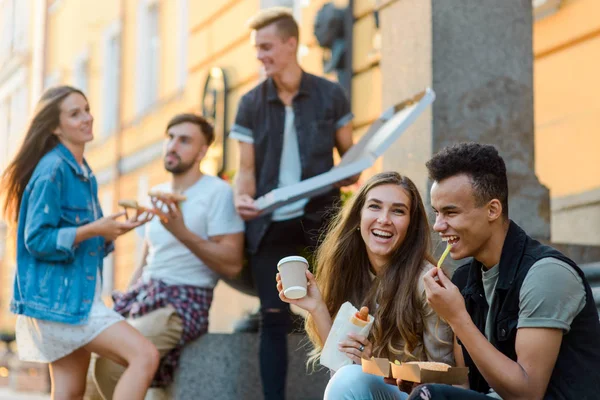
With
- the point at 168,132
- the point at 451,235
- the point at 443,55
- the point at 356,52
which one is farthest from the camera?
the point at 356,52

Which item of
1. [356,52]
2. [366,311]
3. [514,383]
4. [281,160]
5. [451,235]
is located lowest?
[514,383]

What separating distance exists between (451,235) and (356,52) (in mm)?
5036

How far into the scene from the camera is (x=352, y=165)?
4297mm

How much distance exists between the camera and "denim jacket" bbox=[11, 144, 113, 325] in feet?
13.5

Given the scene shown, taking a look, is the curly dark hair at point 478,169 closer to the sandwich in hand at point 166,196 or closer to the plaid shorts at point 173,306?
the sandwich in hand at point 166,196

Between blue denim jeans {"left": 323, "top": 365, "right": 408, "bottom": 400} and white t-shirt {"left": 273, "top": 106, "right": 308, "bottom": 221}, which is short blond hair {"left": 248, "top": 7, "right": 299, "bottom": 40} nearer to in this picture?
white t-shirt {"left": 273, "top": 106, "right": 308, "bottom": 221}

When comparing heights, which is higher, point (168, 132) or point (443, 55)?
point (443, 55)

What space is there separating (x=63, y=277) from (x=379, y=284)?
1501 mm

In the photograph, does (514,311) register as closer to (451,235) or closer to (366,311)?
(451,235)

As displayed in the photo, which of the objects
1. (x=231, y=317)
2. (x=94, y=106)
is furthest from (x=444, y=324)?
(x=94, y=106)

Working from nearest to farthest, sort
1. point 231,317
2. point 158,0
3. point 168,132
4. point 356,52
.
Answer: point 168,132 → point 231,317 → point 356,52 → point 158,0

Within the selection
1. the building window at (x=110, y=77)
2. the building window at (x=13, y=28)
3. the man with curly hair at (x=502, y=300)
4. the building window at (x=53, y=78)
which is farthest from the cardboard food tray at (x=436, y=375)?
the building window at (x=13, y=28)

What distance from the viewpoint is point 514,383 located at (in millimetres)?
2605

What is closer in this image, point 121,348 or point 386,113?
point 121,348
